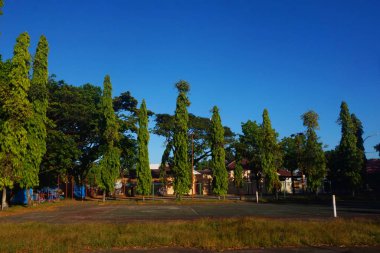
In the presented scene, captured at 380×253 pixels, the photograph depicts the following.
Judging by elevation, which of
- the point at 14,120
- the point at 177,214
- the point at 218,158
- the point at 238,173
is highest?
the point at 14,120

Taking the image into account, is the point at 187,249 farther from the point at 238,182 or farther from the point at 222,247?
the point at 238,182

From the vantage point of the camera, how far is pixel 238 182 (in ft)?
177

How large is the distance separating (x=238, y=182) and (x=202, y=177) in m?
20.1

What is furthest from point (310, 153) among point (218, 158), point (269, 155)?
point (218, 158)

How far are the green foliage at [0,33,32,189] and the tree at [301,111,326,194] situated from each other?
1132 inches

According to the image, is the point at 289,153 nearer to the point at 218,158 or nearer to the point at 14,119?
the point at 218,158

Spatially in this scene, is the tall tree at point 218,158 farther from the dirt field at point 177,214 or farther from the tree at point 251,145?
the dirt field at point 177,214

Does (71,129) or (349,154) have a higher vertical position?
(71,129)

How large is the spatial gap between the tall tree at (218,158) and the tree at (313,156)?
9.34 m

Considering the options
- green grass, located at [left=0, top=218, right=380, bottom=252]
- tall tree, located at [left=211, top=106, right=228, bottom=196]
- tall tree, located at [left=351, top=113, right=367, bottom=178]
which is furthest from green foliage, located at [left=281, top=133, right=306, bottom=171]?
green grass, located at [left=0, top=218, right=380, bottom=252]

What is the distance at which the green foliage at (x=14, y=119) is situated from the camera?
2914cm

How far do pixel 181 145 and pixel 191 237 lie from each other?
31386mm

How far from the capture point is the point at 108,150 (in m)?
43.1

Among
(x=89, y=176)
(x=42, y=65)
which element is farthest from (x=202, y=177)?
(x=42, y=65)
